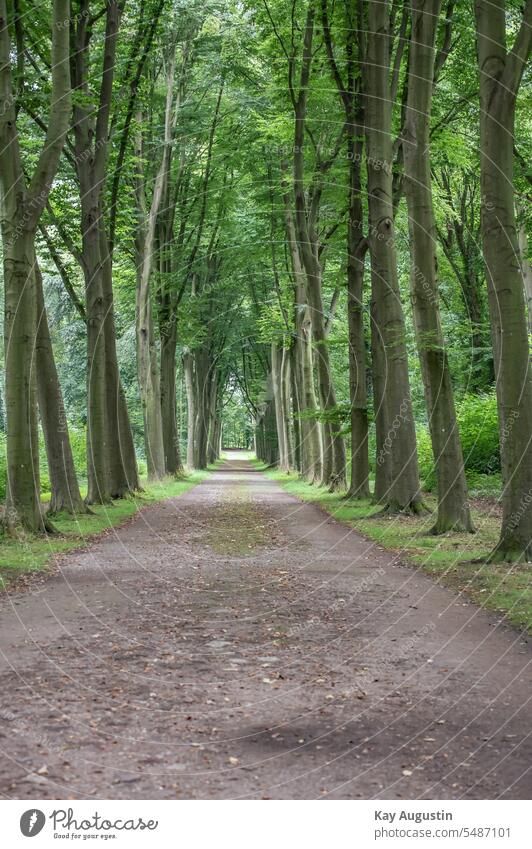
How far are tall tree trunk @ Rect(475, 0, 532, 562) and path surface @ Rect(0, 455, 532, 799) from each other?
161cm

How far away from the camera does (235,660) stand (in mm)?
7871

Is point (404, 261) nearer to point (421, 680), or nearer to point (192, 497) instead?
point (192, 497)

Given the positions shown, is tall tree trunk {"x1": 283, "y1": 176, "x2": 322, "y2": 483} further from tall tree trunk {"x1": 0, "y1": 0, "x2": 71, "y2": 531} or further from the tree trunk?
the tree trunk

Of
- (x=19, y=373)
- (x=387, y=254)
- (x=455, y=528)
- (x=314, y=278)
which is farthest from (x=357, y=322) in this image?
(x=19, y=373)

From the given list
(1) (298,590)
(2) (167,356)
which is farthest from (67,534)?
(2) (167,356)

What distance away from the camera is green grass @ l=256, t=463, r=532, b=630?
10.5 m

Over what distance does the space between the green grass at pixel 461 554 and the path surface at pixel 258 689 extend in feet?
1.36

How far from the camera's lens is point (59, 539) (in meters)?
16.7

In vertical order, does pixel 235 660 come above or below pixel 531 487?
below

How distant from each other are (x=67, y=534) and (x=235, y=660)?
10348mm

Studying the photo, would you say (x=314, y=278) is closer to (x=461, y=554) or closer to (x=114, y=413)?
(x=114, y=413)

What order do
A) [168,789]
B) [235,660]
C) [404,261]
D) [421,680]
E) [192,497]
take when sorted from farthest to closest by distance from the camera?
[404,261] < [192,497] < [235,660] < [421,680] < [168,789]

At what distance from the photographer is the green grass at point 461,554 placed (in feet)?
34.4

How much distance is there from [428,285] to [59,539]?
764cm
